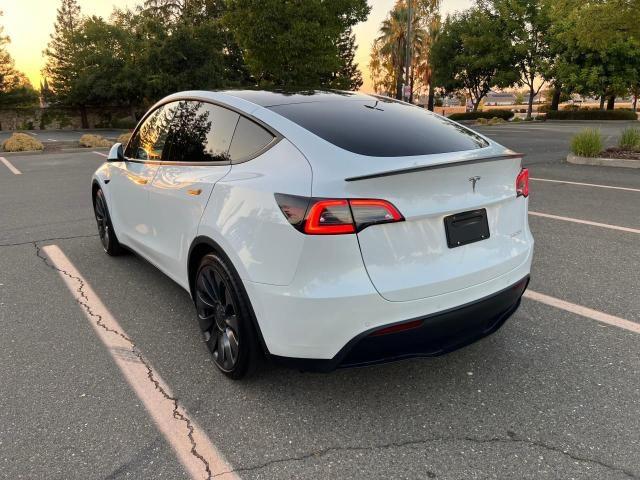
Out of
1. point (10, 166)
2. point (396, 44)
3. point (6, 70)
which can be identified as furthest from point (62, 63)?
point (10, 166)

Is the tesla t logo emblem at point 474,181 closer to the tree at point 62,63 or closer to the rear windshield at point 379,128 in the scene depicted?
the rear windshield at point 379,128

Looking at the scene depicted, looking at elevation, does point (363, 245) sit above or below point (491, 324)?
above

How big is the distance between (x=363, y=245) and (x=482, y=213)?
74cm

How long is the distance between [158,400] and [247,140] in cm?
152

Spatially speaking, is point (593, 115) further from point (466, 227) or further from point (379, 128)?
point (466, 227)

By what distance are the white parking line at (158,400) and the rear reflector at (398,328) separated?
35.0 inches

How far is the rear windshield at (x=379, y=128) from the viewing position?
263 centimetres

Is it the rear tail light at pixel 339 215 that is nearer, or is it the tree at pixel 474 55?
the rear tail light at pixel 339 215

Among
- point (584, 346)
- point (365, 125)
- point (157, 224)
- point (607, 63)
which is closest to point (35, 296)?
point (157, 224)

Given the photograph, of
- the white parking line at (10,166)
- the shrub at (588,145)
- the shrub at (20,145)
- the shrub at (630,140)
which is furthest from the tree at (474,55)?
the white parking line at (10,166)

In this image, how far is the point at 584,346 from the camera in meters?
3.21

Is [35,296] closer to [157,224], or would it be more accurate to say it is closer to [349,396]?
[157,224]

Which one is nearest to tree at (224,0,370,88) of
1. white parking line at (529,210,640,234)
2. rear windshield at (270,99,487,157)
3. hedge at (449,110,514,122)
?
white parking line at (529,210,640,234)

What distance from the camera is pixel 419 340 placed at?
2.41 m
